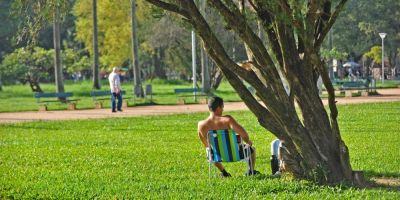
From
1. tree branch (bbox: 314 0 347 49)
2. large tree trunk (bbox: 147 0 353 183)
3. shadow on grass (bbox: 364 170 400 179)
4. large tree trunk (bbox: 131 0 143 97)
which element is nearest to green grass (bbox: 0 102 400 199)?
shadow on grass (bbox: 364 170 400 179)

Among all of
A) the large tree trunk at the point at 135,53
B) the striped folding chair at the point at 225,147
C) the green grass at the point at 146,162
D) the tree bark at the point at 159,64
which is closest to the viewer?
the green grass at the point at 146,162

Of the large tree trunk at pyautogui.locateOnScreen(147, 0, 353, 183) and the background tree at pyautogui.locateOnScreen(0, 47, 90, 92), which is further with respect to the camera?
the background tree at pyautogui.locateOnScreen(0, 47, 90, 92)

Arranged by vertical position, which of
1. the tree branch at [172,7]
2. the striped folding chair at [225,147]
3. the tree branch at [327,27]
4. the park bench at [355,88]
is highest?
the tree branch at [172,7]

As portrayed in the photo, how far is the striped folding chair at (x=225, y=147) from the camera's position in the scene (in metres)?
10.3

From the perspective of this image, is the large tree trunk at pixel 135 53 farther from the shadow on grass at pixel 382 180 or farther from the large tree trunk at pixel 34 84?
the shadow on grass at pixel 382 180

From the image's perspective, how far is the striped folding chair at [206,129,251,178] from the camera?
1032 centimetres

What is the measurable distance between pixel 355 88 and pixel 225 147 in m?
29.9

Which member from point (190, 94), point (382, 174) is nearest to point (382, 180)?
point (382, 174)

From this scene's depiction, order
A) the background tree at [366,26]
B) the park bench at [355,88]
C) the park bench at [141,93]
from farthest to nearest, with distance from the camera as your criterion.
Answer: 1. the background tree at [366,26]
2. the park bench at [355,88]
3. the park bench at [141,93]

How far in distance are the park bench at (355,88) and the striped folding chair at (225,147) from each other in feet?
92.9

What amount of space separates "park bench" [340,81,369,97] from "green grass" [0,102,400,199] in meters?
15.7

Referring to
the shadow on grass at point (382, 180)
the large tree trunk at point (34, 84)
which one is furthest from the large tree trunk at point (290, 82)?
the large tree trunk at point (34, 84)

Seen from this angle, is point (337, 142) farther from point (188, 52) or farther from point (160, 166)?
point (188, 52)

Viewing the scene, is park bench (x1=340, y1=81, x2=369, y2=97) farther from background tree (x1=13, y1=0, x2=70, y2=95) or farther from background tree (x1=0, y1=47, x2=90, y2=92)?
background tree (x1=13, y1=0, x2=70, y2=95)
